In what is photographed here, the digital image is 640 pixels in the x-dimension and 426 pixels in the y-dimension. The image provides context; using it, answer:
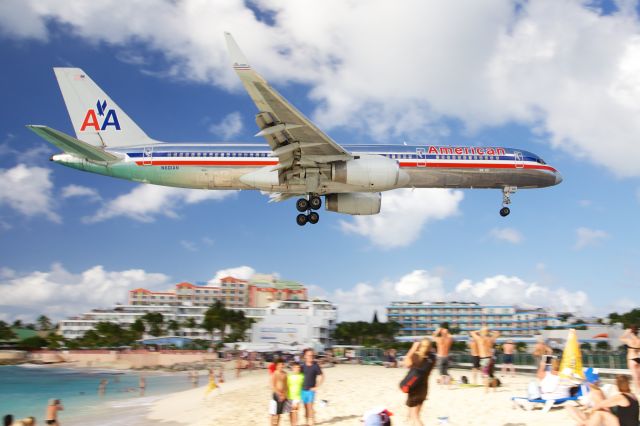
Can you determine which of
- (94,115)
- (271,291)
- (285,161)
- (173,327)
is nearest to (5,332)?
(173,327)

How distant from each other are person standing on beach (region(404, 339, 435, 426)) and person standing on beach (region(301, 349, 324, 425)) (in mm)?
3658

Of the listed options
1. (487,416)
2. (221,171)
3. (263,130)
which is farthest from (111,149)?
(487,416)

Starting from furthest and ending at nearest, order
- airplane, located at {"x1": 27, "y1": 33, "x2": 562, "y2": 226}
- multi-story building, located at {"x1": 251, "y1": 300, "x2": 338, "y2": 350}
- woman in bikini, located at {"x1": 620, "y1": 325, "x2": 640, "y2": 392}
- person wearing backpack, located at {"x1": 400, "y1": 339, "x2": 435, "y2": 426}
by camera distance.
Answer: multi-story building, located at {"x1": 251, "y1": 300, "x2": 338, "y2": 350}
airplane, located at {"x1": 27, "y1": 33, "x2": 562, "y2": 226}
woman in bikini, located at {"x1": 620, "y1": 325, "x2": 640, "y2": 392}
person wearing backpack, located at {"x1": 400, "y1": 339, "x2": 435, "y2": 426}

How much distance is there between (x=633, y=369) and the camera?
12734mm

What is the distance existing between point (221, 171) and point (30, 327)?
14779 cm

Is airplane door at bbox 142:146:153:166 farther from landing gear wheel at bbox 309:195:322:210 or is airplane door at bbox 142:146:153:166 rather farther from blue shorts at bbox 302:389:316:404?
blue shorts at bbox 302:389:316:404

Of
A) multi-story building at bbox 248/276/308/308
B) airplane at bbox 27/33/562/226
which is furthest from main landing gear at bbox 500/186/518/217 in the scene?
multi-story building at bbox 248/276/308/308

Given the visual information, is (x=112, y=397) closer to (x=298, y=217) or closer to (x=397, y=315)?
(x=298, y=217)

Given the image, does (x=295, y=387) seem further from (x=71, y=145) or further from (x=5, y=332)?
(x=5, y=332)

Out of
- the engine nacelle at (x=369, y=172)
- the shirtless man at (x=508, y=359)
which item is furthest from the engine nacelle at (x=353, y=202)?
the shirtless man at (x=508, y=359)

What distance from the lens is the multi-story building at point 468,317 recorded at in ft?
428

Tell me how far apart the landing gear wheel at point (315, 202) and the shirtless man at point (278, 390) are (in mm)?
16517

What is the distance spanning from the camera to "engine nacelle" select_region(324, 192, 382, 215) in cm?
3048

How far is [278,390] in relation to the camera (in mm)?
13539
